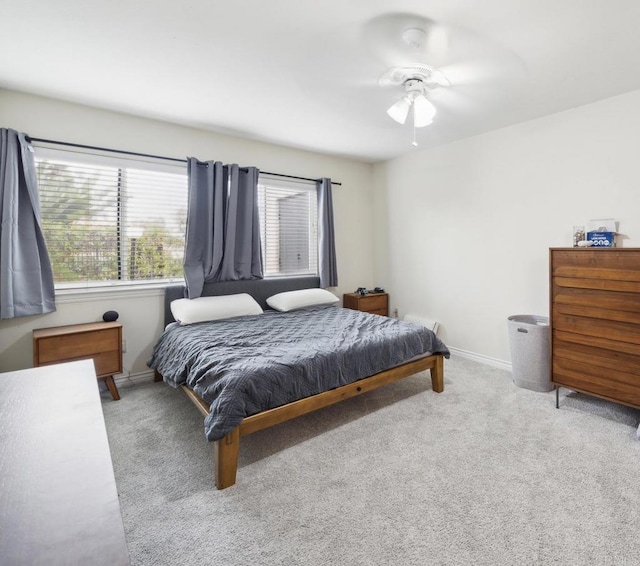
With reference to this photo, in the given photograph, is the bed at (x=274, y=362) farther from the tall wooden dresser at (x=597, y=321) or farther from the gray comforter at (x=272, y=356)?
→ the tall wooden dresser at (x=597, y=321)

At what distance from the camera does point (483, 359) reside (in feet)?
12.3

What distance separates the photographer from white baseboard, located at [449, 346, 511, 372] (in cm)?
354

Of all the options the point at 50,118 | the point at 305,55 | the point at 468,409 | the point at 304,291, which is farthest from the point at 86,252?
the point at 468,409

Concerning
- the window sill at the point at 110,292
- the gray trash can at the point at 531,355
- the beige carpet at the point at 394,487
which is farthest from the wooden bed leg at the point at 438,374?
the window sill at the point at 110,292

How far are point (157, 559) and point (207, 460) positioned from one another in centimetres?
66

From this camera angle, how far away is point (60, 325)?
2893mm

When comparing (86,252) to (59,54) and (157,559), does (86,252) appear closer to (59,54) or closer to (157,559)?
(59,54)

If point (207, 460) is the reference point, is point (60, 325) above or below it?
above

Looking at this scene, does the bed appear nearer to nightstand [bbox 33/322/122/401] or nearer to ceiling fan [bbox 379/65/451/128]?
nightstand [bbox 33/322/122/401]

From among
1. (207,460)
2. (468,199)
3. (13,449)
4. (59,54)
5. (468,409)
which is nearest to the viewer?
(13,449)

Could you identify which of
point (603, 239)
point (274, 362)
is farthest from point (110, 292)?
point (603, 239)

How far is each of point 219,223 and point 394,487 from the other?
110 inches

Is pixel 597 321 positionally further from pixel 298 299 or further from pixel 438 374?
pixel 298 299

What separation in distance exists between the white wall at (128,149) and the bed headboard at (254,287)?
130mm
